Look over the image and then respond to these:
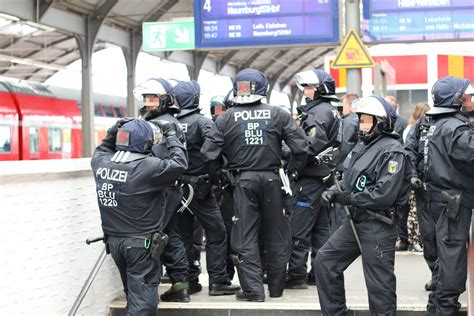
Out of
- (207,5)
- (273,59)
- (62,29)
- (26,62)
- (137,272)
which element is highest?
(273,59)

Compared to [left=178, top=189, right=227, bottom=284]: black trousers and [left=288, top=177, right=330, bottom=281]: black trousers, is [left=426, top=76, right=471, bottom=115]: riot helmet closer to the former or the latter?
[left=288, top=177, right=330, bottom=281]: black trousers

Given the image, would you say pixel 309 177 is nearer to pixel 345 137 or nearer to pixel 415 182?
pixel 415 182

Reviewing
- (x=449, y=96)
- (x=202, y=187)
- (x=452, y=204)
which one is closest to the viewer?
(x=452, y=204)

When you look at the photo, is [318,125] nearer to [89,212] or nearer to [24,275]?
[89,212]

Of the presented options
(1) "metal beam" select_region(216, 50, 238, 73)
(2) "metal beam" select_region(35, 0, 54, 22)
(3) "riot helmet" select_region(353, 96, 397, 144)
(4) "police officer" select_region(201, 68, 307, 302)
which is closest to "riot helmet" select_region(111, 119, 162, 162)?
(4) "police officer" select_region(201, 68, 307, 302)

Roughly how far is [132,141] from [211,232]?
1.52 meters

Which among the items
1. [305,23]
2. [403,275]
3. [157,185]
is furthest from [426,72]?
[157,185]

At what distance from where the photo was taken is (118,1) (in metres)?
20.9

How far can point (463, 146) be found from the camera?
5.39 m

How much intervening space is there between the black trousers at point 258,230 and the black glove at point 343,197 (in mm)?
987

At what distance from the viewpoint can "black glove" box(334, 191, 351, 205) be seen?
217 inches

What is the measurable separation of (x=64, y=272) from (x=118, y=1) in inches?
620

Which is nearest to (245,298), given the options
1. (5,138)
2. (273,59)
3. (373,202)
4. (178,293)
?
(178,293)

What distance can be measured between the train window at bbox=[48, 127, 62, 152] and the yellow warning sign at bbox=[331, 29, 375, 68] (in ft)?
38.9
